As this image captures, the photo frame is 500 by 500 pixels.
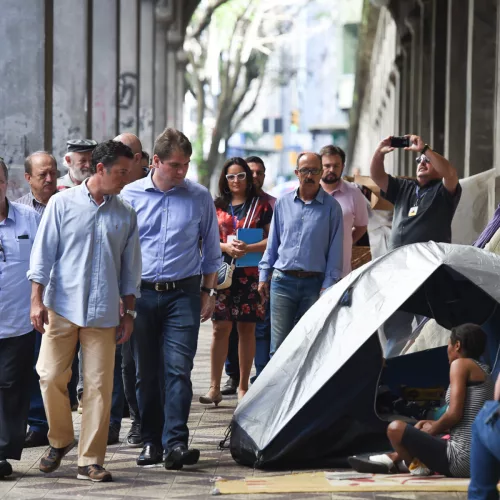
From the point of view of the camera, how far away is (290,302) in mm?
9484

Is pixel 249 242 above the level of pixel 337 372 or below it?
above

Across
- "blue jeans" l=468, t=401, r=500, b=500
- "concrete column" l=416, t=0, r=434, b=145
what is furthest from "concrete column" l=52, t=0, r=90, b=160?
"concrete column" l=416, t=0, r=434, b=145

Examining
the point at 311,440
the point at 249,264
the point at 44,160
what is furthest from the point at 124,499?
the point at 249,264

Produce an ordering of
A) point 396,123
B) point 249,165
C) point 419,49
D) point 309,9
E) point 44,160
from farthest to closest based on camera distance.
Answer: point 309,9 → point 396,123 → point 419,49 → point 249,165 → point 44,160

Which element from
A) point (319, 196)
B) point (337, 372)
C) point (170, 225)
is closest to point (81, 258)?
point (170, 225)

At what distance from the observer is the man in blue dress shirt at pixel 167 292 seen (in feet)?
26.1

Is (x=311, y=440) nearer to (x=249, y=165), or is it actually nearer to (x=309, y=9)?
(x=249, y=165)

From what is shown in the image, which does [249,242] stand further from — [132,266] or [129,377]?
[132,266]

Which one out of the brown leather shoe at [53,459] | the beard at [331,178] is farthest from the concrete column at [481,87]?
the brown leather shoe at [53,459]

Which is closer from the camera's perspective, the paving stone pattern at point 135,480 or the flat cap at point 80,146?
the paving stone pattern at point 135,480

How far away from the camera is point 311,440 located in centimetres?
781

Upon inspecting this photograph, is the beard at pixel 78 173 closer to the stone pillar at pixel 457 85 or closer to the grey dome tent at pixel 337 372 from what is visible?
the grey dome tent at pixel 337 372

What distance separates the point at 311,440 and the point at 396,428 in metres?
0.78

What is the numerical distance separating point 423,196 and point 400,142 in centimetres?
43
